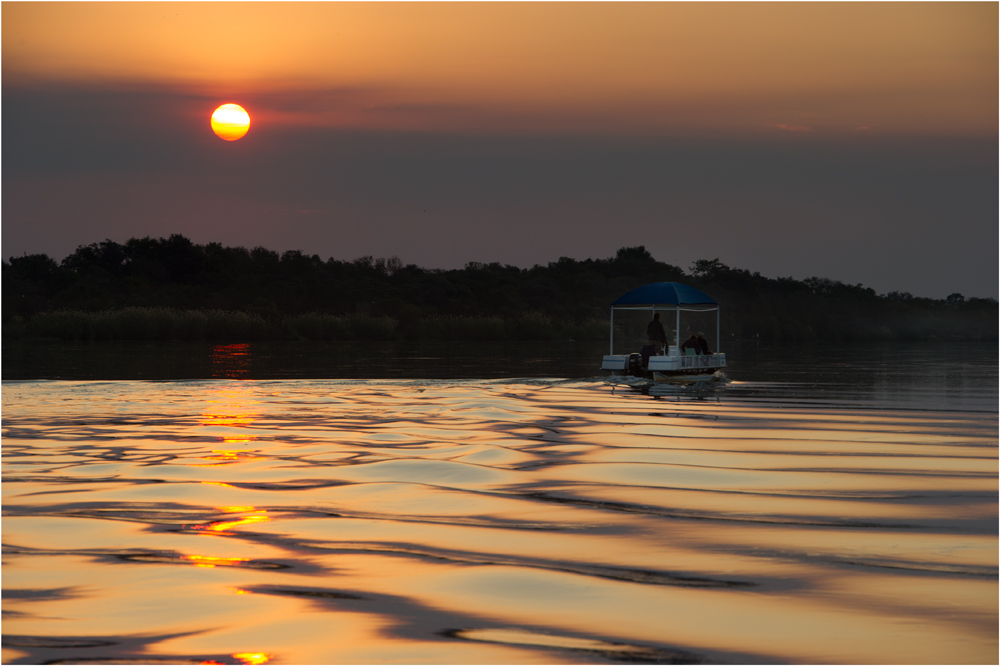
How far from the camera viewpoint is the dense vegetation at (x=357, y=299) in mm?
66250

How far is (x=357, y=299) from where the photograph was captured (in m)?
99.7

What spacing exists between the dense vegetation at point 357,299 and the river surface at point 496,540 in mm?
49242

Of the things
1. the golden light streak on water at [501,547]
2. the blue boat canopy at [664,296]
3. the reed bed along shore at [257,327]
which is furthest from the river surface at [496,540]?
the reed bed along shore at [257,327]

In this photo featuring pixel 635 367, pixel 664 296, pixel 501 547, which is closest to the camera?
pixel 501 547

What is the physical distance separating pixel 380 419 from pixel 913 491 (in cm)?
1015

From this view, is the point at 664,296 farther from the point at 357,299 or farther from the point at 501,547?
the point at 357,299

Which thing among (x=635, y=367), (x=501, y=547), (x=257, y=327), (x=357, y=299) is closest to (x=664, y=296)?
(x=635, y=367)

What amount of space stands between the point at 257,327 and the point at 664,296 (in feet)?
136

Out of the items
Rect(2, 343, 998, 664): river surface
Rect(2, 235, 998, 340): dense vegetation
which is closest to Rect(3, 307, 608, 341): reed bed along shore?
Rect(2, 235, 998, 340): dense vegetation

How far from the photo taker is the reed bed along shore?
61.5m

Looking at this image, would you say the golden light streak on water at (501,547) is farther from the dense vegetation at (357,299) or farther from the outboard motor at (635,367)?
the dense vegetation at (357,299)

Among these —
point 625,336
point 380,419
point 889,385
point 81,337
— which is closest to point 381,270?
point 625,336

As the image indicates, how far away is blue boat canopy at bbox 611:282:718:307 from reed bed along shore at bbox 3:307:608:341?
39605mm

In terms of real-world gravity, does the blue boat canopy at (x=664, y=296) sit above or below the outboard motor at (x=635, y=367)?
above
